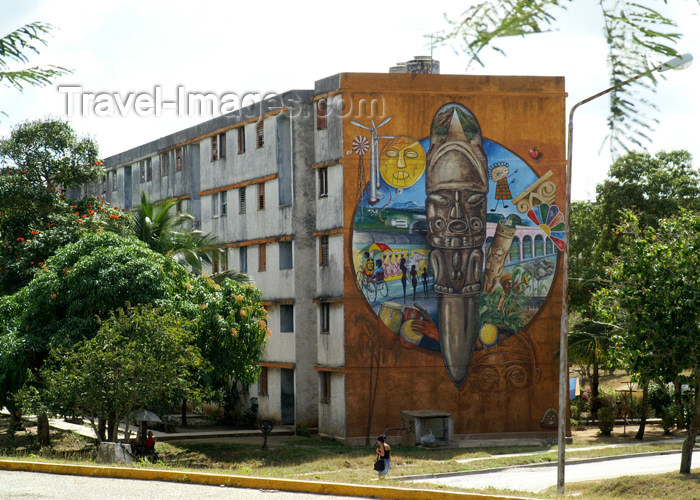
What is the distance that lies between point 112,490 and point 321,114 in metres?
20.0

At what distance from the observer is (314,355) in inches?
1341

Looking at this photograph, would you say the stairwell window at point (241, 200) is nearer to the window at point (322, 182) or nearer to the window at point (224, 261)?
the window at point (224, 261)

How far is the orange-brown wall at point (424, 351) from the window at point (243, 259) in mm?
7910

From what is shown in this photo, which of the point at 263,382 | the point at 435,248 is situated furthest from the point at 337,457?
the point at 263,382

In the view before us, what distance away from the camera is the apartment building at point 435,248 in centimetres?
3120

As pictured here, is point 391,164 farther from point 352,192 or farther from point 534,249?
point 534,249

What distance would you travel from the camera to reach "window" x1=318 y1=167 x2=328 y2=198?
32.8 metres

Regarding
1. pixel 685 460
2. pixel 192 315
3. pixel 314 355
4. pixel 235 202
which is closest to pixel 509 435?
pixel 314 355

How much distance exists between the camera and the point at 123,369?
2319cm

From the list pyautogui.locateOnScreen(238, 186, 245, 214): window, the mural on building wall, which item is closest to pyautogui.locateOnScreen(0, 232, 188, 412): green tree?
the mural on building wall

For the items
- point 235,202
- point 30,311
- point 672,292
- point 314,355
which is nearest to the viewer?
point 672,292

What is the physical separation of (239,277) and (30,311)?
8453 mm

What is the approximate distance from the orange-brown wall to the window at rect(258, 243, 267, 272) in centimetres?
610

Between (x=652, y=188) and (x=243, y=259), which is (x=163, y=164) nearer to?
(x=243, y=259)
